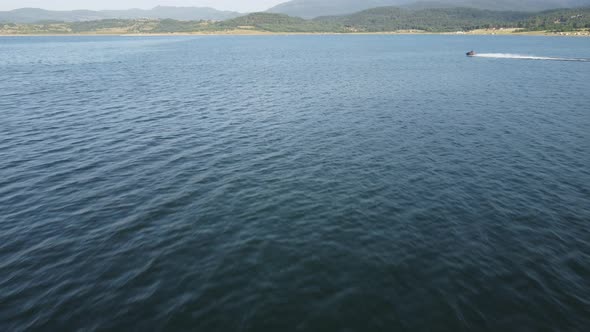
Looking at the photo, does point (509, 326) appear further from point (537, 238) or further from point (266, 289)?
point (266, 289)

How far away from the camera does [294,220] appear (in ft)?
92.8

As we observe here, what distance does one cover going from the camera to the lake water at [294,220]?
1912cm

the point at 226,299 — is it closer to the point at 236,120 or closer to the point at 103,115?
the point at 236,120

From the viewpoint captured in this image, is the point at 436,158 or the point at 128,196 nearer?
the point at 128,196

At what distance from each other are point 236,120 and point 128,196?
28.9 meters

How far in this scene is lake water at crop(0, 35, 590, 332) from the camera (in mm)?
19125

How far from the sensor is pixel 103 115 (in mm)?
59500

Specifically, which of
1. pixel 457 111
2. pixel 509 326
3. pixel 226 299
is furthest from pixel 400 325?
pixel 457 111

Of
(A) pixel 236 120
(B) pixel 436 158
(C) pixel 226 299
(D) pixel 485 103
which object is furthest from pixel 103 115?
(D) pixel 485 103

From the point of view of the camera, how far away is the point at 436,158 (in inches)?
1630

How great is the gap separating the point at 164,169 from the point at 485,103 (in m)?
70.7

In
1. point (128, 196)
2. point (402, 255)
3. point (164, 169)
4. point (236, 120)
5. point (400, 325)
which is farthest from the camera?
point (236, 120)

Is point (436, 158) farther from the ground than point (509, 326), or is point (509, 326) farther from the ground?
point (436, 158)

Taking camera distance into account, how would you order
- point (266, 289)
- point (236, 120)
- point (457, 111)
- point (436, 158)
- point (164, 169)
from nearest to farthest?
point (266, 289), point (164, 169), point (436, 158), point (236, 120), point (457, 111)
